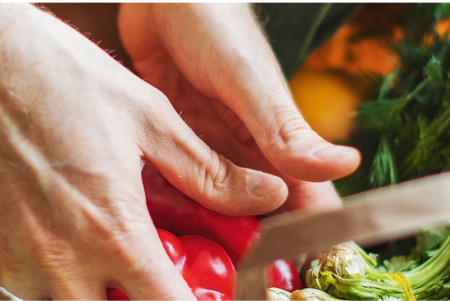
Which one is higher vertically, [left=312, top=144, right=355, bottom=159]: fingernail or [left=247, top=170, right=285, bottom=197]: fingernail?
[left=312, top=144, right=355, bottom=159]: fingernail

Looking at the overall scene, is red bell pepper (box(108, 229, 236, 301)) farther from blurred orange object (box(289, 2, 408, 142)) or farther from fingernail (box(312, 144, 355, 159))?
blurred orange object (box(289, 2, 408, 142))

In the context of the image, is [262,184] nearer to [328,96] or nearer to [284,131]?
[284,131]

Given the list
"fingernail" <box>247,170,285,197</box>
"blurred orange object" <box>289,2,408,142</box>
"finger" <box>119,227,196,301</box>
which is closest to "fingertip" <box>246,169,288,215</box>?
"fingernail" <box>247,170,285,197</box>

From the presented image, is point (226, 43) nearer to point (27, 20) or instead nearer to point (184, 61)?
point (184, 61)

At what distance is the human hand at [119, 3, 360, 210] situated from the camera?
404mm

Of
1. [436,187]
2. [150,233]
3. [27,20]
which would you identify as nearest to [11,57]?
[27,20]

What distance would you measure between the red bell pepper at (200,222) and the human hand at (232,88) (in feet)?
0.20

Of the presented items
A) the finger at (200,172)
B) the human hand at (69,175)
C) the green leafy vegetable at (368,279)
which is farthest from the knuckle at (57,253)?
the green leafy vegetable at (368,279)

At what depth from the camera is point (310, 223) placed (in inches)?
10.4

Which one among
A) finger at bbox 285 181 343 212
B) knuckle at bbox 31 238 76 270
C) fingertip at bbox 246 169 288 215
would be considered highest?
fingertip at bbox 246 169 288 215

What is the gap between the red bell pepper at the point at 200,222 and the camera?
0.45 m

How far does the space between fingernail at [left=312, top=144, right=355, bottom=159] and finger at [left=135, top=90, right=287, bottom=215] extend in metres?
0.06

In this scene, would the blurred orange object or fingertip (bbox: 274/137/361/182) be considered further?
the blurred orange object

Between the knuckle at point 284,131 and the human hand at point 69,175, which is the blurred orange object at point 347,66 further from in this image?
the human hand at point 69,175
